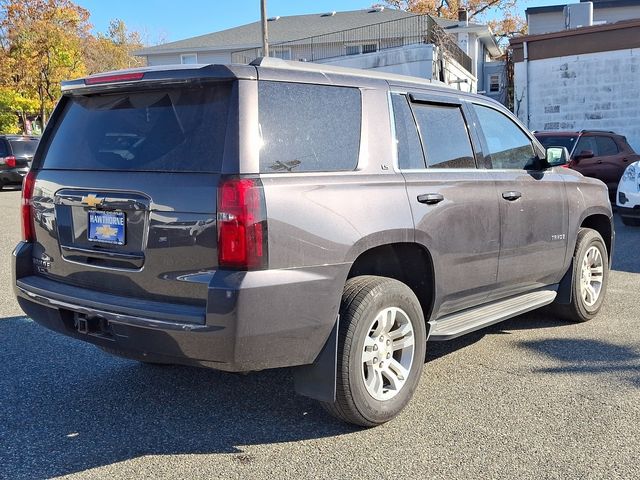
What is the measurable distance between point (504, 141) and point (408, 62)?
62.9 ft

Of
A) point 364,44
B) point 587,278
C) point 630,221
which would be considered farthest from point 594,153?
point 364,44

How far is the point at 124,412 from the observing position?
13.1 ft

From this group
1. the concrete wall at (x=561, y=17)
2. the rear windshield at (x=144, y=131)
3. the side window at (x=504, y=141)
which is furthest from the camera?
the concrete wall at (x=561, y=17)

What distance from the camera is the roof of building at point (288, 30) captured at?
33.4 m

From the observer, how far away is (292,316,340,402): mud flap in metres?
3.46

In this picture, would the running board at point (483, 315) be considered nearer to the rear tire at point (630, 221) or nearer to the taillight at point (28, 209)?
the taillight at point (28, 209)

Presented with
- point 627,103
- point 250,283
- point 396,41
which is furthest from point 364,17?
point 250,283

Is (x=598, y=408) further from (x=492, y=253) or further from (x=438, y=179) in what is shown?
(x=438, y=179)

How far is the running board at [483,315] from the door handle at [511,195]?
0.77 meters

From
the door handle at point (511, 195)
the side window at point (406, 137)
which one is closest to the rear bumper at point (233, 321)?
the side window at point (406, 137)

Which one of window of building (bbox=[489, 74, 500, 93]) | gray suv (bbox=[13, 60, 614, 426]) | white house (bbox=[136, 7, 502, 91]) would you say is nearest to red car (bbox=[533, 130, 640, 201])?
gray suv (bbox=[13, 60, 614, 426])

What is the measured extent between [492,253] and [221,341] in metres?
2.23

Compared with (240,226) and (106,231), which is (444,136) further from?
(106,231)

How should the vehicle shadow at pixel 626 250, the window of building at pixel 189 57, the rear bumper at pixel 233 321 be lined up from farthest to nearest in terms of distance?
1. the window of building at pixel 189 57
2. the vehicle shadow at pixel 626 250
3. the rear bumper at pixel 233 321
